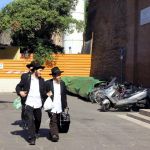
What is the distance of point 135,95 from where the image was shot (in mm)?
21031

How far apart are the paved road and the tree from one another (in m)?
16.3

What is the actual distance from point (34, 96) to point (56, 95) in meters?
0.63

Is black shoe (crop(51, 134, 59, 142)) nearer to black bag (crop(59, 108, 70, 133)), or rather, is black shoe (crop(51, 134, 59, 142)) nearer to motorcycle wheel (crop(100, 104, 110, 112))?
black bag (crop(59, 108, 70, 133))

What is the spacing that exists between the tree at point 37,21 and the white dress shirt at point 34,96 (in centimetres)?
2239

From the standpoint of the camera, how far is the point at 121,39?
28.6m

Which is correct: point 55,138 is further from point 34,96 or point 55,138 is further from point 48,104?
point 34,96

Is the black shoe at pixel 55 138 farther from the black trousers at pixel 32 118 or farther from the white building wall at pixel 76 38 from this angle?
the white building wall at pixel 76 38

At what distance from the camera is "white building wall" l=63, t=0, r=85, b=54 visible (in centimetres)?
3928

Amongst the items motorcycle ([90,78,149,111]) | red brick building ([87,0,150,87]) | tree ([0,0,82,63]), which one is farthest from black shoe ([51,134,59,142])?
tree ([0,0,82,63])

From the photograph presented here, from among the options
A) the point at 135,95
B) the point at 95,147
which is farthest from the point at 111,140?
the point at 135,95

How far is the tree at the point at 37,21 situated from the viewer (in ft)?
115

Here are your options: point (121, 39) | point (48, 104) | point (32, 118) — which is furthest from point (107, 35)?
point (32, 118)

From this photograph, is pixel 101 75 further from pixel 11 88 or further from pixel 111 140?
pixel 111 140

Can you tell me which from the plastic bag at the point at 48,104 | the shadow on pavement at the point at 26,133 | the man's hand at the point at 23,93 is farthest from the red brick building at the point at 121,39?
the man's hand at the point at 23,93
